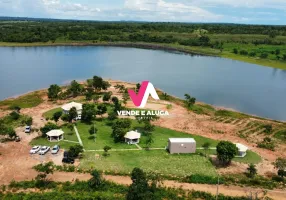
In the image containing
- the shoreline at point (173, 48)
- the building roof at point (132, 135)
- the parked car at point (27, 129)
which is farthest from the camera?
the shoreline at point (173, 48)

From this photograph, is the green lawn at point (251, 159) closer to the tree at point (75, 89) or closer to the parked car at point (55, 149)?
the parked car at point (55, 149)

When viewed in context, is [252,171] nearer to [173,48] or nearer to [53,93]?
[53,93]

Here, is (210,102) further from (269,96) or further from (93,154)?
(93,154)

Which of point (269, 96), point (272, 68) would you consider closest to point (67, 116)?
point (269, 96)

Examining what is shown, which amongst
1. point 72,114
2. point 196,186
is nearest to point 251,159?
point 196,186

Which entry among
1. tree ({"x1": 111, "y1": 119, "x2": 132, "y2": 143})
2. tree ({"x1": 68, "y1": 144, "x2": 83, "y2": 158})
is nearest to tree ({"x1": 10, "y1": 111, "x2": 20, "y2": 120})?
tree ({"x1": 111, "y1": 119, "x2": 132, "y2": 143})

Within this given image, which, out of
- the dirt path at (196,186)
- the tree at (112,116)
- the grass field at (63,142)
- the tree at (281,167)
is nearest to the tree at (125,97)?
the tree at (112,116)

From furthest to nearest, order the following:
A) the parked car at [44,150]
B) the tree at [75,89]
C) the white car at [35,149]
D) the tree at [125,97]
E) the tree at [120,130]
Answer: the tree at [75,89], the tree at [125,97], the tree at [120,130], the white car at [35,149], the parked car at [44,150]
